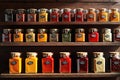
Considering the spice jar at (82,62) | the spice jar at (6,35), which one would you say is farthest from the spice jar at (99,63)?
the spice jar at (6,35)

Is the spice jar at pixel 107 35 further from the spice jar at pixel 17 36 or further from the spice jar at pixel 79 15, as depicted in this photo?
the spice jar at pixel 17 36

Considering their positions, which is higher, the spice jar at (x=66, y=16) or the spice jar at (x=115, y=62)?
the spice jar at (x=66, y=16)

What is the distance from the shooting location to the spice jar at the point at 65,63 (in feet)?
7.85

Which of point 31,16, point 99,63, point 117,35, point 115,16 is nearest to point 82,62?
point 99,63

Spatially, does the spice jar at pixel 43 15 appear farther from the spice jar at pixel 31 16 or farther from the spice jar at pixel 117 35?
the spice jar at pixel 117 35

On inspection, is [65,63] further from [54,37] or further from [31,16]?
[31,16]

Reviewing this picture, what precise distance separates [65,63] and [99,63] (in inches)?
12.1

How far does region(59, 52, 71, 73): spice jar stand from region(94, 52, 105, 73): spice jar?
24 cm

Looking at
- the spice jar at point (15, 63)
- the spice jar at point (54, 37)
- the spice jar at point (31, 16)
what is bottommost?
the spice jar at point (15, 63)

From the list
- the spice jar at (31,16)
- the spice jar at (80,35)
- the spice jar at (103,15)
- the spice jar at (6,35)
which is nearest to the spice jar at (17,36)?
the spice jar at (6,35)

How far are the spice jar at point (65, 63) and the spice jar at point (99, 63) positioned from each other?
0.24 m

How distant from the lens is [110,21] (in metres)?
2.45

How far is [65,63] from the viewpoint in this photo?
2.40 m

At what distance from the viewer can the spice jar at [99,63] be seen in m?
2.39
